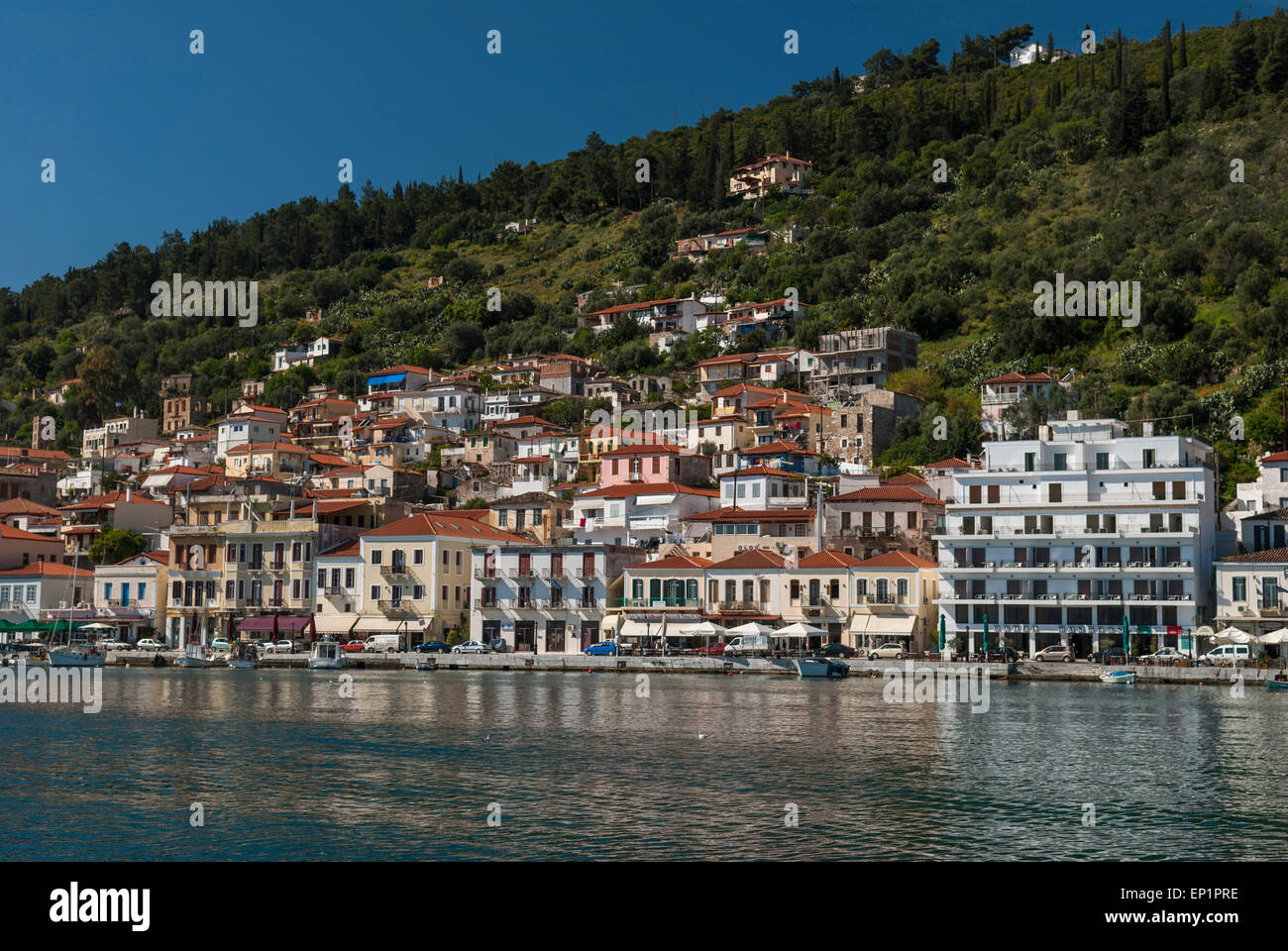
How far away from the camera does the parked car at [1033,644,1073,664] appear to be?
221ft

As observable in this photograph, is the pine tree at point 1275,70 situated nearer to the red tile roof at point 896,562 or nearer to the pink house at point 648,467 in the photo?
the pink house at point 648,467

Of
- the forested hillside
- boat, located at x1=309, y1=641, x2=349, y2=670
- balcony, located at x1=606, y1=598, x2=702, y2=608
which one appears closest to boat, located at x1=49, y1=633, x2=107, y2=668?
boat, located at x1=309, y1=641, x2=349, y2=670

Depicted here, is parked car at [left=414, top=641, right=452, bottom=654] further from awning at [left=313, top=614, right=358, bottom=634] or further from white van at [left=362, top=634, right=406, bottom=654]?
awning at [left=313, top=614, right=358, bottom=634]

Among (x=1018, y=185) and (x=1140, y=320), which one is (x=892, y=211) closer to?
(x=1018, y=185)

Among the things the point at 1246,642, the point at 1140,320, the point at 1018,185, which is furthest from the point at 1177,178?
the point at 1246,642

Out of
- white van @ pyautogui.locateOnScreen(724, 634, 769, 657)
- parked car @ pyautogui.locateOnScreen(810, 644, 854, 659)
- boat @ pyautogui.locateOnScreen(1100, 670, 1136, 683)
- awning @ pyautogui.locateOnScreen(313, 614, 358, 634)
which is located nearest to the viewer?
boat @ pyautogui.locateOnScreen(1100, 670, 1136, 683)

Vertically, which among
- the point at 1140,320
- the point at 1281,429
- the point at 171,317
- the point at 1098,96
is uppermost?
the point at 1098,96

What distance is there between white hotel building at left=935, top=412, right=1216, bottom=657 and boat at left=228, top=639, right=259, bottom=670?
38.8 metres

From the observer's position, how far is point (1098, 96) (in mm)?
160625

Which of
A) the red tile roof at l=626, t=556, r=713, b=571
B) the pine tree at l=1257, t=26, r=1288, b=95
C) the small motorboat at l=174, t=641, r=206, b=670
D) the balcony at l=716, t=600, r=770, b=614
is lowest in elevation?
the small motorboat at l=174, t=641, r=206, b=670

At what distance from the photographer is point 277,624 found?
282 ft

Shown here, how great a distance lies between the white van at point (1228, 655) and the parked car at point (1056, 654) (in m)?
6.42

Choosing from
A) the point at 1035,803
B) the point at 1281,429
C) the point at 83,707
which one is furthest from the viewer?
the point at 1281,429
